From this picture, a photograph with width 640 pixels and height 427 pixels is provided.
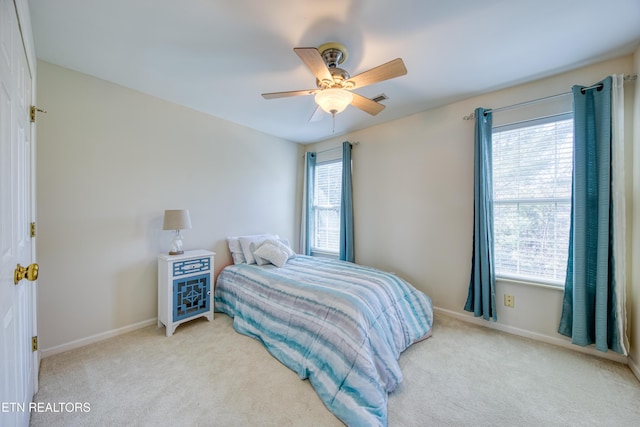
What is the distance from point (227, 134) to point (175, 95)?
2.60 ft

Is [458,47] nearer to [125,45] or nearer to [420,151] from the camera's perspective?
[420,151]

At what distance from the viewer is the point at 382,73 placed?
5.48ft

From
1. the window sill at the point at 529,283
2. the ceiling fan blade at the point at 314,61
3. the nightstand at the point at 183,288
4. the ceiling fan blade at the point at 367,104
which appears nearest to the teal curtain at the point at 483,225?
the window sill at the point at 529,283

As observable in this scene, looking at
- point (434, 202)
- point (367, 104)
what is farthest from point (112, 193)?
point (434, 202)

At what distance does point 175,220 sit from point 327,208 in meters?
2.36

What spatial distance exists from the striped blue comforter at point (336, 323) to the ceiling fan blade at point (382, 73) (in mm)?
1675

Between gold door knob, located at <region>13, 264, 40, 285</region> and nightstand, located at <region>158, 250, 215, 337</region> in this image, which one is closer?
gold door knob, located at <region>13, 264, 40, 285</region>

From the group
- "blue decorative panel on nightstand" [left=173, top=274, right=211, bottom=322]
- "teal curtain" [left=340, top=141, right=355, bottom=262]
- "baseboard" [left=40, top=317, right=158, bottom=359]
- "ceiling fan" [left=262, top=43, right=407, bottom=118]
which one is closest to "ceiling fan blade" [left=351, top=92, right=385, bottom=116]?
"ceiling fan" [left=262, top=43, right=407, bottom=118]

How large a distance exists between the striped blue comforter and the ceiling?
198 centimetres

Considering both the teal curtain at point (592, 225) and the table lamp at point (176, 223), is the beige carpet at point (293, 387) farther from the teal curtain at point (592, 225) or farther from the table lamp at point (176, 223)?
the table lamp at point (176, 223)

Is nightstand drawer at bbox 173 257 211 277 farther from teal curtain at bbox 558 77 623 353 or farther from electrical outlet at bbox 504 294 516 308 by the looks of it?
teal curtain at bbox 558 77 623 353

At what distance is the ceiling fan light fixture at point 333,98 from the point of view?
182 cm

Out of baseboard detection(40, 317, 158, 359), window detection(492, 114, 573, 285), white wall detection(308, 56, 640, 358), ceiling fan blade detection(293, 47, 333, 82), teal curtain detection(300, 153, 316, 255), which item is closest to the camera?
ceiling fan blade detection(293, 47, 333, 82)

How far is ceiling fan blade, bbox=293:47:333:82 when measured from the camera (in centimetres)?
143
